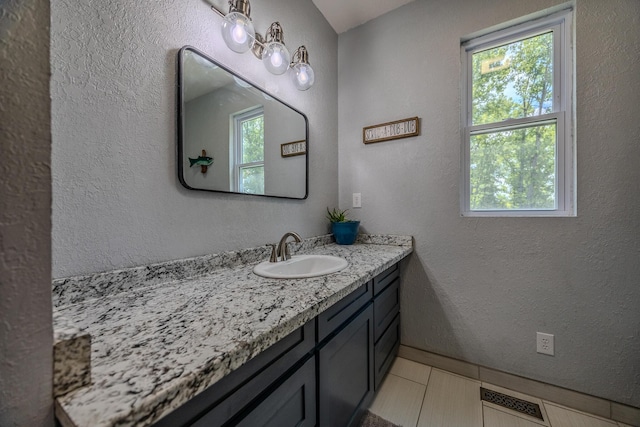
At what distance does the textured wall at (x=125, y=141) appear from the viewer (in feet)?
2.35

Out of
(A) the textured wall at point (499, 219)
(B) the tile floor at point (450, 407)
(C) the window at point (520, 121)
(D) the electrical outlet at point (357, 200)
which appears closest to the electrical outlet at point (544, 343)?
(A) the textured wall at point (499, 219)

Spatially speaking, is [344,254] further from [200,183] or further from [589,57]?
[589,57]

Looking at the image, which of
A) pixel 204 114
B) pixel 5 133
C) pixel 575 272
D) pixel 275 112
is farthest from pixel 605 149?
pixel 5 133

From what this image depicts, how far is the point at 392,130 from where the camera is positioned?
70.3 inches

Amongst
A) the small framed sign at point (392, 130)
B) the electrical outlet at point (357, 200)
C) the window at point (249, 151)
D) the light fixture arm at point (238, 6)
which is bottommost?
the electrical outlet at point (357, 200)

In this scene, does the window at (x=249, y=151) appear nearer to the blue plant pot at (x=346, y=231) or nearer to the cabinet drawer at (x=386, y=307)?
the blue plant pot at (x=346, y=231)

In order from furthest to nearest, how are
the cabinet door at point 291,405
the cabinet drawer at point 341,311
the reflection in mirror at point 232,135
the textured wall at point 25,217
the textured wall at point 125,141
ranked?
the reflection in mirror at point 232,135, the cabinet drawer at point 341,311, the textured wall at point 125,141, the cabinet door at point 291,405, the textured wall at point 25,217

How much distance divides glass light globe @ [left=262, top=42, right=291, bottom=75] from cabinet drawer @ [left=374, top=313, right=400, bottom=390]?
1539 millimetres

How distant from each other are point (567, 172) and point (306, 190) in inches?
58.7

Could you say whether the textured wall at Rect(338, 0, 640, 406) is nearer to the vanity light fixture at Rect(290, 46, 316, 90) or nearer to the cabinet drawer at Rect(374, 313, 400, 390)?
the cabinet drawer at Rect(374, 313, 400, 390)

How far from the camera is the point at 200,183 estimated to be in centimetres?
104

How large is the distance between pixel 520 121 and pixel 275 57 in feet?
4.82

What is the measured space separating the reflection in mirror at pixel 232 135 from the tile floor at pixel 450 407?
4.26ft

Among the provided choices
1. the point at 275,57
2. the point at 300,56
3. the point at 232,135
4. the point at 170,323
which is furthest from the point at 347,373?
the point at 300,56
